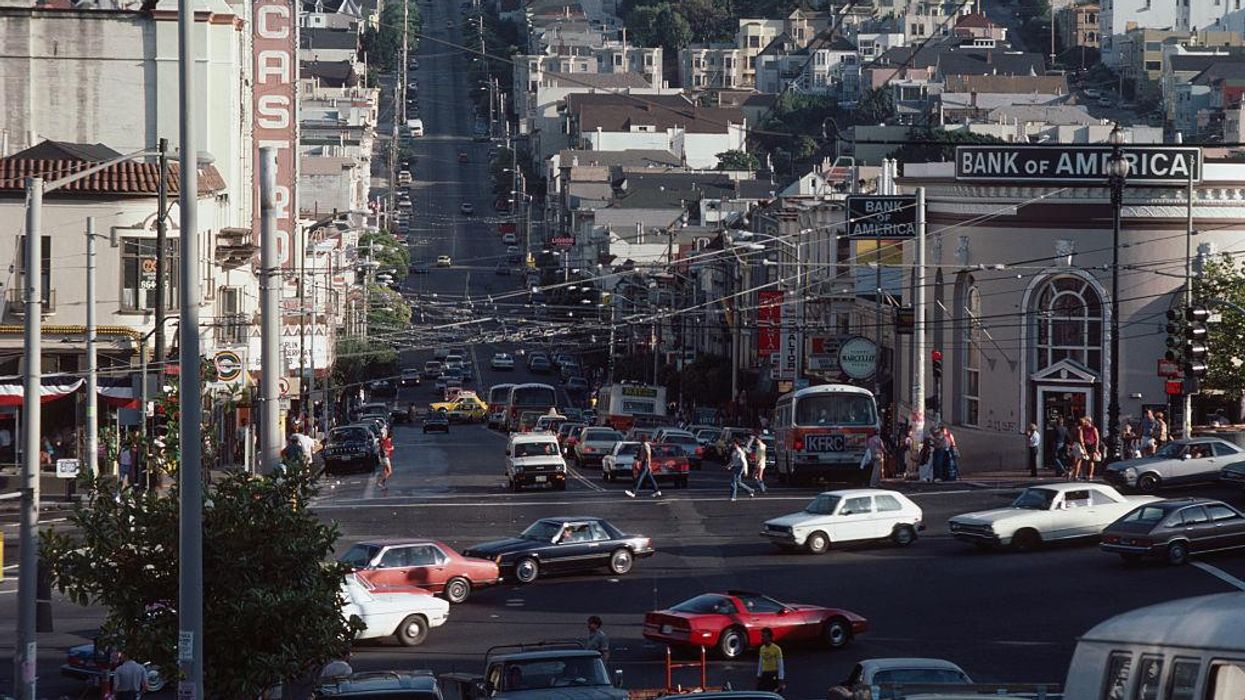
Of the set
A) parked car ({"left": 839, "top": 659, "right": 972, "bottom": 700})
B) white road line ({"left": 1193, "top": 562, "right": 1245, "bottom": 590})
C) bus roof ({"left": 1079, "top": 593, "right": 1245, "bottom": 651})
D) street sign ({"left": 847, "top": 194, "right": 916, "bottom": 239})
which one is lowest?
white road line ({"left": 1193, "top": 562, "right": 1245, "bottom": 590})

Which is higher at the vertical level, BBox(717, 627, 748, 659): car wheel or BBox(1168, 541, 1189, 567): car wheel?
BBox(1168, 541, 1189, 567): car wheel

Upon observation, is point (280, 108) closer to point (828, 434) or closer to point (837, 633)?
point (828, 434)

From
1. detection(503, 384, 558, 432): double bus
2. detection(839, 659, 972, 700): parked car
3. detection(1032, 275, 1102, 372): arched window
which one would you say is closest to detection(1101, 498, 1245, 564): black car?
detection(839, 659, 972, 700): parked car

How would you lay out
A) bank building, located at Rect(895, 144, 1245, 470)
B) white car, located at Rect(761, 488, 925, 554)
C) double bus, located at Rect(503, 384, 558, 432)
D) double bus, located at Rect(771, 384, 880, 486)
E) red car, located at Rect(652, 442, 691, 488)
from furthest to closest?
double bus, located at Rect(503, 384, 558, 432), bank building, located at Rect(895, 144, 1245, 470), double bus, located at Rect(771, 384, 880, 486), red car, located at Rect(652, 442, 691, 488), white car, located at Rect(761, 488, 925, 554)

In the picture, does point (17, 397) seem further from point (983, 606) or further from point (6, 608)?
point (983, 606)

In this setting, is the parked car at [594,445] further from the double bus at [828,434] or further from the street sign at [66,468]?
the street sign at [66,468]

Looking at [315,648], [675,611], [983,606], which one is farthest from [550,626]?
[315,648]

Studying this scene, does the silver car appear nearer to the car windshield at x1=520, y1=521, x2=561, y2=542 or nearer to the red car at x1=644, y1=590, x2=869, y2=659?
the car windshield at x1=520, y1=521, x2=561, y2=542
